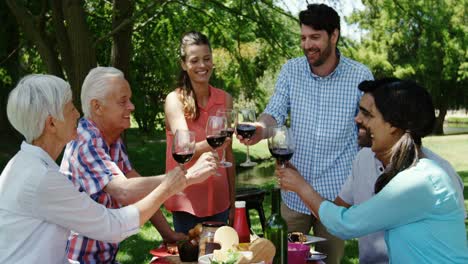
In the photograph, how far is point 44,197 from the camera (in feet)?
8.02

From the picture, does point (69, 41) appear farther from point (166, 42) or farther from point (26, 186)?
point (26, 186)

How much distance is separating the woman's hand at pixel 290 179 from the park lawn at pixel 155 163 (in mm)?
4011

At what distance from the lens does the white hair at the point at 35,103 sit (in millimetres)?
2520

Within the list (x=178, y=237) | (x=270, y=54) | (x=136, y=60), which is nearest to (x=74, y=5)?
(x=270, y=54)

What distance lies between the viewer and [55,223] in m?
2.50

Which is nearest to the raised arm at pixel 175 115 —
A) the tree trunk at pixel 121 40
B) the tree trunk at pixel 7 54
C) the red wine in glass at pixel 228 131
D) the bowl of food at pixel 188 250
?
the red wine in glass at pixel 228 131

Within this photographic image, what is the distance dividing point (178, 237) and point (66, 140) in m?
0.90

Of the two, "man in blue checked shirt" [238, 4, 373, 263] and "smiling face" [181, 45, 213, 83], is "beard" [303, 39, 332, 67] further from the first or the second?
"smiling face" [181, 45, 213, 83]

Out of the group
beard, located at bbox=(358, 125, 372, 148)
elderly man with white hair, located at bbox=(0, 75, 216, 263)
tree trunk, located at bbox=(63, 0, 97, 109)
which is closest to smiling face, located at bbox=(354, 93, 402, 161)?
beard, located at bbox=(358, 125, 372, 148)

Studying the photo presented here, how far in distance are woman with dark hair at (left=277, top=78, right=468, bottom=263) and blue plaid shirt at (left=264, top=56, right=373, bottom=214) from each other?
108cm

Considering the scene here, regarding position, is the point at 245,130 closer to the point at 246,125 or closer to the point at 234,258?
the point at 246,125

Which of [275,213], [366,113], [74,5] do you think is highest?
[74,5]

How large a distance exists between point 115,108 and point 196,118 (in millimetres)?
846

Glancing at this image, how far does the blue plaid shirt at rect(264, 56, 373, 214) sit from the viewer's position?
3.82 m
